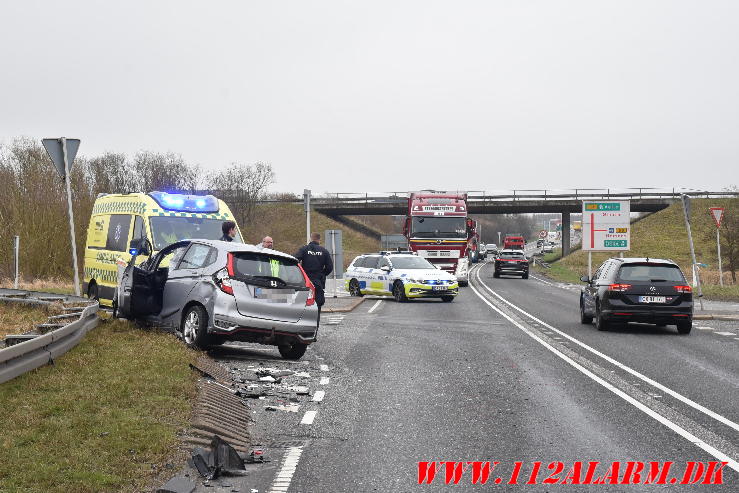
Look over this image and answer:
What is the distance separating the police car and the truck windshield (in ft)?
18.0

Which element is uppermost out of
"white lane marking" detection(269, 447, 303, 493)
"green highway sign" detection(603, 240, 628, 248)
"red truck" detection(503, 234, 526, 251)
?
"green highway sign" detection(603, 240, 628, 248)

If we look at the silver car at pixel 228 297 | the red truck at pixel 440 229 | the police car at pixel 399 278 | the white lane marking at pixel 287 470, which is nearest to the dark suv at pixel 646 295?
the silver car at pixel 228 297

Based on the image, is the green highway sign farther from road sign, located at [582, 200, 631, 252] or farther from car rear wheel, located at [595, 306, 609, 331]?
car rear wheel, located at [595, 306, 609, 331]

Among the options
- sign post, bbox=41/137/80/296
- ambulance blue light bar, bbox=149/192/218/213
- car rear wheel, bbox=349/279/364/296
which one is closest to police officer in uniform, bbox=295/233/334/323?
ambulance blue light bar, bbox=149/192/218/213

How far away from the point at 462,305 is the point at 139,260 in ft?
43.8

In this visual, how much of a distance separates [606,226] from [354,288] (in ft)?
44.1

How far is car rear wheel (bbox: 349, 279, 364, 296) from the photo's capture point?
31997 millimetres

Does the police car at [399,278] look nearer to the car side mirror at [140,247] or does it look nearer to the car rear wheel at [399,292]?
the car rear wheel at [399,292]

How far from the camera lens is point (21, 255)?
31.9m

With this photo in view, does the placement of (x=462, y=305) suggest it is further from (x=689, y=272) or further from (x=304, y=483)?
(x=689, y=272)

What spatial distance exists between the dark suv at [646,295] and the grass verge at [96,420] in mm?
9880

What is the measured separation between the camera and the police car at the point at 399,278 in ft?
94.9

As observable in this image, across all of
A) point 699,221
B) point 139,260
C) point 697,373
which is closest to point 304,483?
point 697,373

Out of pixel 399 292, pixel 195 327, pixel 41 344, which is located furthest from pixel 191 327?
pixel 399 292
